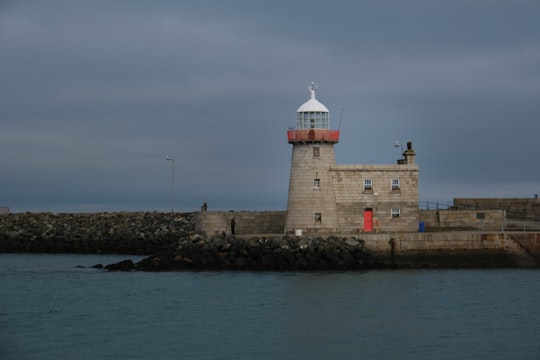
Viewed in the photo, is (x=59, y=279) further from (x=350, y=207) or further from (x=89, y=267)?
(x=350, y=207)

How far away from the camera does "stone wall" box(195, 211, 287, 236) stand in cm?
3969

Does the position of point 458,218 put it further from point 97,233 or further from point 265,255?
point 97,233

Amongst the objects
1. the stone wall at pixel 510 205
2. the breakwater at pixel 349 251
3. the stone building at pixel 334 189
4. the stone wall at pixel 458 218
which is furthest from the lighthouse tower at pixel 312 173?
the stone wall at pixel 510 205

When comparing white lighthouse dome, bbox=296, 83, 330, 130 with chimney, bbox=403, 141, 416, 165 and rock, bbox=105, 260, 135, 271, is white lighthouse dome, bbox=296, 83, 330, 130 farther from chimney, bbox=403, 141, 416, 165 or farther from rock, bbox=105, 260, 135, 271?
rock, bbox=105, 260, 135, 271

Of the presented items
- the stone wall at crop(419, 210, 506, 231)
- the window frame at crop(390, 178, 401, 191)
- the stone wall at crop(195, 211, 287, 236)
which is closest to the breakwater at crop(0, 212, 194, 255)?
the stone wall at crop(195, 211, 287, 236)

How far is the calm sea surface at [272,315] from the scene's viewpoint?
23422 millimetres

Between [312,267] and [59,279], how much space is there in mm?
9221

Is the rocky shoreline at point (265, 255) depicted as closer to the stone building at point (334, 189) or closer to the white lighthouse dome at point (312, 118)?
the stone building at point (334, 189)

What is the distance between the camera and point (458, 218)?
3994cm

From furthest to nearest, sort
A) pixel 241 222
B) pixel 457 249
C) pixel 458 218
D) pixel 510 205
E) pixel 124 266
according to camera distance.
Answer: pixel 510 205 < pixel 241 222 < pixel 458 218 < pixel 124 266 < pixel 457 249

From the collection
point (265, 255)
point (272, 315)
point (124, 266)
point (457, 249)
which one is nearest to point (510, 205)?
point (457, 249)

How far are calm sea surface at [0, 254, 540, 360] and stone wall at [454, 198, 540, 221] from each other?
10.0 meters

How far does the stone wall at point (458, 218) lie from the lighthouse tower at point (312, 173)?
451cm

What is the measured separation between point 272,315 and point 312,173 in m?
10.1
